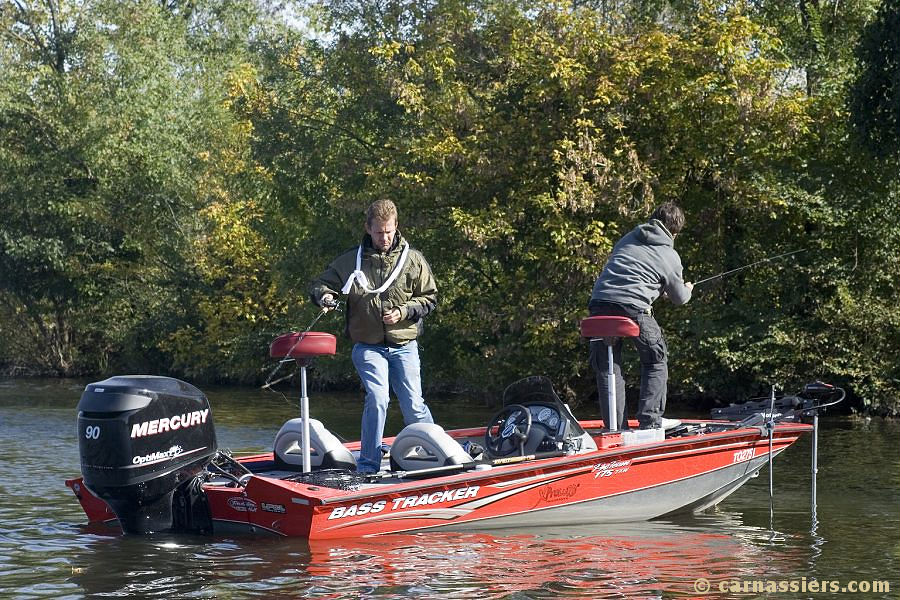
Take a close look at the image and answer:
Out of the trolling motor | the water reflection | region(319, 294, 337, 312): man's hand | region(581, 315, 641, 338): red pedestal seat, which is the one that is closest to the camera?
the water reflection

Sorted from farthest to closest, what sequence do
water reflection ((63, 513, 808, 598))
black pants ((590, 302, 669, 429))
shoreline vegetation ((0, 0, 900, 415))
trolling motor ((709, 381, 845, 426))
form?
shoreline vegetation ((0, 0, 900, 415))
trolling motor ((709, 381, 845, 426))
black pants ((590, 302, 669, 429))
water reflection ((63, 513, 808, 598))

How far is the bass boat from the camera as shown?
8.51 m

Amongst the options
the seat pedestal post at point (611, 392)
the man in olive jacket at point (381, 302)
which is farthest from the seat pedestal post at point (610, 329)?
the man in olive jacket at point (381, 302)

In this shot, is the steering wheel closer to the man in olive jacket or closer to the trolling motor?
the man in olive jacket

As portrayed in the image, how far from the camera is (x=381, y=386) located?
31.1ft

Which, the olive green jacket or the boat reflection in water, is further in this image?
the olive green jacket

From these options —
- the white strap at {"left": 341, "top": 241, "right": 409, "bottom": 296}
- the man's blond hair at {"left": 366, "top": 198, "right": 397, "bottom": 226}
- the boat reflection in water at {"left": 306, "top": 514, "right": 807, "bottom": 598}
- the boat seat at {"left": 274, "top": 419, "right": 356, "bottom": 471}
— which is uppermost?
the man's blond hair at {"left": 366, "top": 198, "right": 397, "bottom": 226}

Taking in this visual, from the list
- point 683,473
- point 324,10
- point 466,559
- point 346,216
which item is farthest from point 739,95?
point 466,559

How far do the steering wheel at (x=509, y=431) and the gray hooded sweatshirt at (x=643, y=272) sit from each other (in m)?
1.13

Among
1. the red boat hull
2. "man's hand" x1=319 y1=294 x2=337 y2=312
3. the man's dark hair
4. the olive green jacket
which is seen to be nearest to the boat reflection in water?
the red boat hull

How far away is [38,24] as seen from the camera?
34500mm

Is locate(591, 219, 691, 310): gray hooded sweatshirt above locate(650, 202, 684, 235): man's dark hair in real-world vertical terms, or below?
below

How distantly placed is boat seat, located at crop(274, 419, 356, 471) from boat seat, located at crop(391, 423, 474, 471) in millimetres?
426

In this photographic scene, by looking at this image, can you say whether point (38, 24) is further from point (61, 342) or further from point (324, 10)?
point (324, 10)
